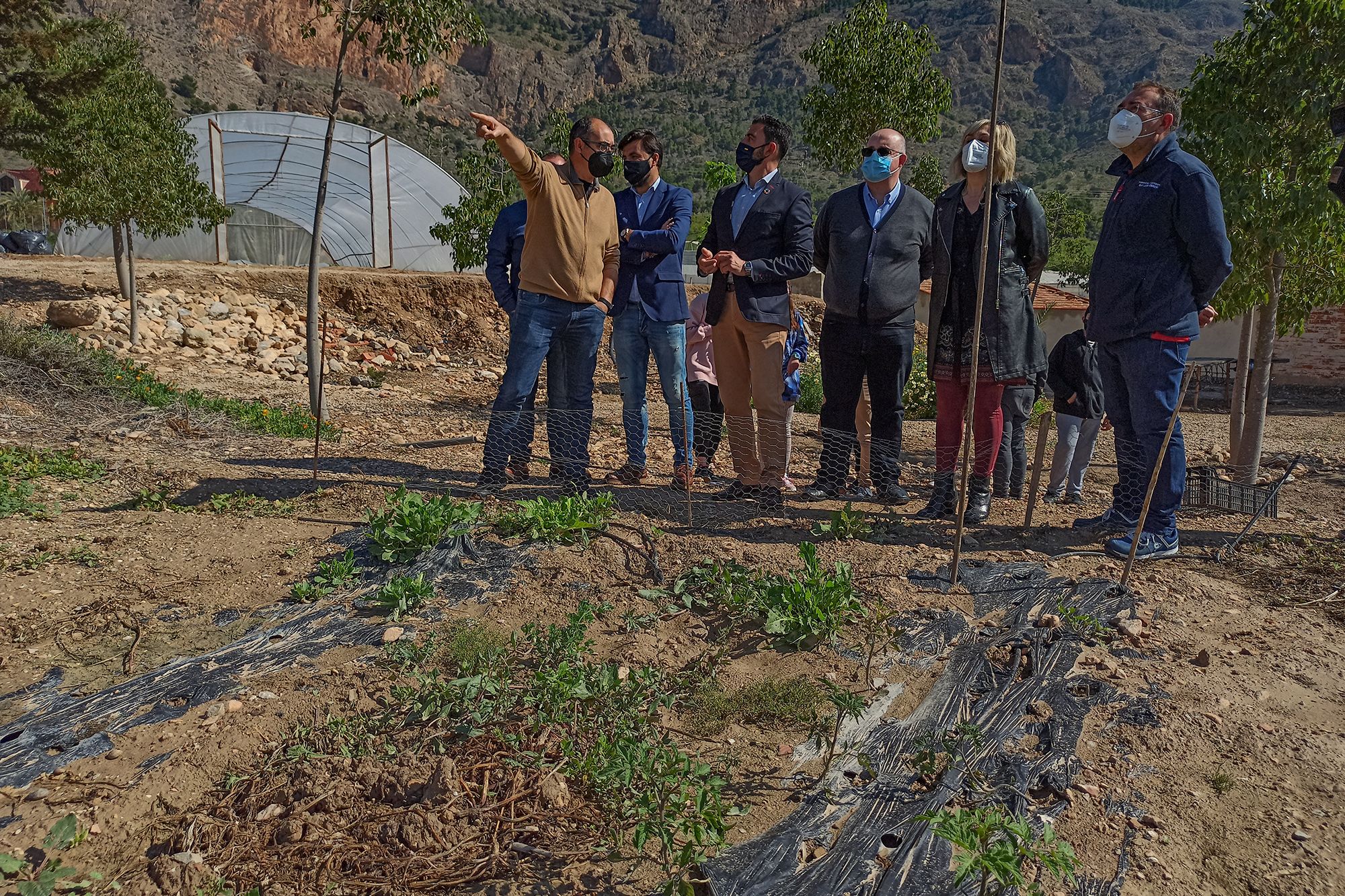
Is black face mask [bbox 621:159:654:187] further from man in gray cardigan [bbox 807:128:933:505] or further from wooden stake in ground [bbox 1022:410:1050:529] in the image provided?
wooden stake in ground [bbox 1022:410:1050:529]

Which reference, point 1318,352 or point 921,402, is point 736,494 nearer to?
point 921,402

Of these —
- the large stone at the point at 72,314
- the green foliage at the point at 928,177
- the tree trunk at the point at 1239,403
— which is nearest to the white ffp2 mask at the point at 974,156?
the tree trunk at the point at 1239,403

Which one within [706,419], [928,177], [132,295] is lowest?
[706,419]

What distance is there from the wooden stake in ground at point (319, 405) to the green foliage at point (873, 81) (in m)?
5.95

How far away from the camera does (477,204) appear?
9570 mm

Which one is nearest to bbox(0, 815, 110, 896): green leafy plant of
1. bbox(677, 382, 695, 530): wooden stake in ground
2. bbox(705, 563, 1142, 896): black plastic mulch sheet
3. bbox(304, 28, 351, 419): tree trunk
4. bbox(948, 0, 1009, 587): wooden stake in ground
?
bbox(705, 563, 1142, 896): black plastic mulch sheet

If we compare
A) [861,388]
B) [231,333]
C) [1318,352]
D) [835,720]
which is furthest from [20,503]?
[1318,352]

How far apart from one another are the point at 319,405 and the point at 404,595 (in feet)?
6.04

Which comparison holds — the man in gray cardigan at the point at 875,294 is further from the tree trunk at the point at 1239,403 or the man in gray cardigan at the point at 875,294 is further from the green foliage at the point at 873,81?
the green foliage at the point at 873,81

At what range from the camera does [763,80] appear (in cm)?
8775

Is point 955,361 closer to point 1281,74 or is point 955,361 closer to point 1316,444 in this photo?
point 1281,74

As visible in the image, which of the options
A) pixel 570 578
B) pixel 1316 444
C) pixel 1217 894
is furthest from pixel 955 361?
pixel 1316 444

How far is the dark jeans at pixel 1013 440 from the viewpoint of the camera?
488 cm

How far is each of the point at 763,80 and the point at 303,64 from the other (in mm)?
41479
